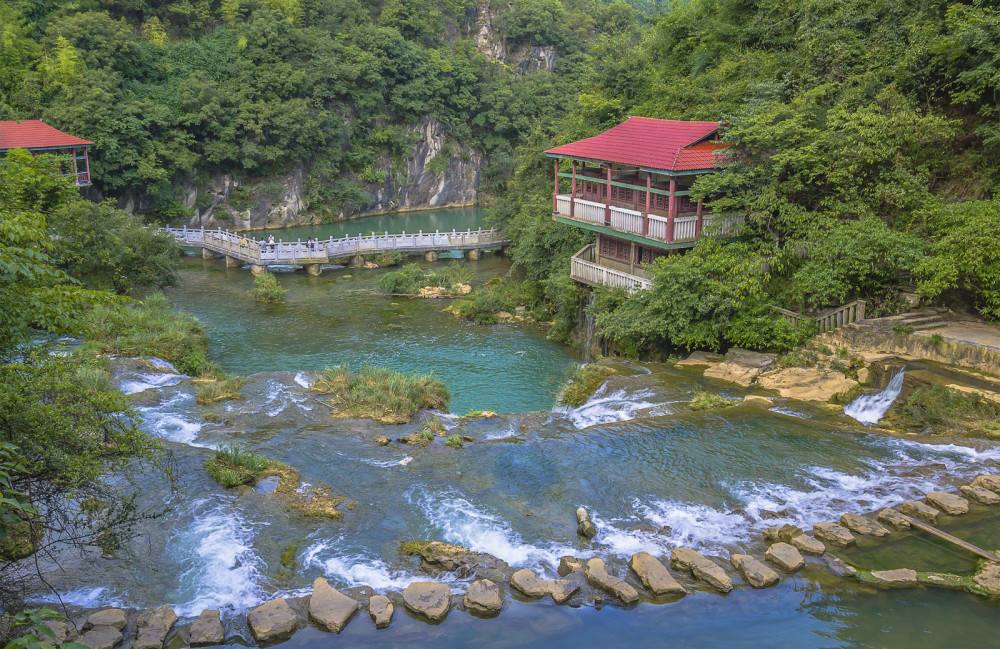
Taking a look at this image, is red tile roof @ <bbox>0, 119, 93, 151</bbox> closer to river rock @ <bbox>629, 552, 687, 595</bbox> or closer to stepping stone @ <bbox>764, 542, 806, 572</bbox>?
river rock @ <bbox>629, 552, 687, 595</bbox>

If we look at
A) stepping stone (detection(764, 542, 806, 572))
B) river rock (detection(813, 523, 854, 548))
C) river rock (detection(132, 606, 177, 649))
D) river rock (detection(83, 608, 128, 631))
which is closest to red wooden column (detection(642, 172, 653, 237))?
river rock (detection(813, 523, 854, 548))

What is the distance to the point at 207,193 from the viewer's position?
54.2m

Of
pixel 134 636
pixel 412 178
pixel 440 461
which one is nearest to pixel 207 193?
pixel 412 178

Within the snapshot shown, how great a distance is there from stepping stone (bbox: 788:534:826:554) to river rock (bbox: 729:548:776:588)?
2.43 feet

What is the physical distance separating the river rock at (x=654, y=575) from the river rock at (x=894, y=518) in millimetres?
4002

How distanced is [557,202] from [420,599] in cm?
1865

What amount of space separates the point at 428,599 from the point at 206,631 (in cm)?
300

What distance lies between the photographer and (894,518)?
13.6 m

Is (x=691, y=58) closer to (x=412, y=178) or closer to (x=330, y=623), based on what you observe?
(x=330, y=623)

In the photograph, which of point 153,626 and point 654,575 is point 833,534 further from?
point 153,626

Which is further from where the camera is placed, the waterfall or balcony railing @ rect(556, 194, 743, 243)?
balcony railing @ rect(556, 194, 743, 243)

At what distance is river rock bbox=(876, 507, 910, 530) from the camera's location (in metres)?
13.4

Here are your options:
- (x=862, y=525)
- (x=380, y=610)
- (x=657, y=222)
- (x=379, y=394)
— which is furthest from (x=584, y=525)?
(x=657, y=222)

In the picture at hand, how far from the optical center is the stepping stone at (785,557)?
41.0ft
